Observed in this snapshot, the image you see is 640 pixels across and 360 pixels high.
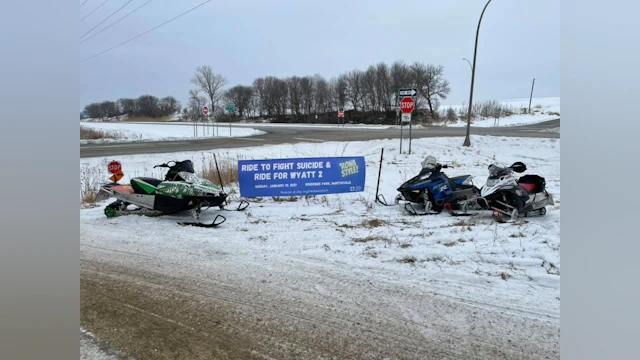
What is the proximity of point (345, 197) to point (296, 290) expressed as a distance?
5368 millimetres

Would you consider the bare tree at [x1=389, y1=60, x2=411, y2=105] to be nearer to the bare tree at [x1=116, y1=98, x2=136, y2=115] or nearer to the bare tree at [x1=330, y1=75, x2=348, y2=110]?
the bare tree at [x1=330, y1=75, x2=348, y2=110]

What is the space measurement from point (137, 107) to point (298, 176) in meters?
100

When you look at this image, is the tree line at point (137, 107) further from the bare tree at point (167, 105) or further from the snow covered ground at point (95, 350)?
the snow covered ground at point (95, 350)

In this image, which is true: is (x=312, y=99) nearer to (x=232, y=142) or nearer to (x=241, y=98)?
(x=241, y=98)

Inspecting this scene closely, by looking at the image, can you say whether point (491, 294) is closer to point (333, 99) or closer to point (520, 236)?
point (520, 236)

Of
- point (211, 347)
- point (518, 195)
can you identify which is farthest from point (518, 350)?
point (518, 195)

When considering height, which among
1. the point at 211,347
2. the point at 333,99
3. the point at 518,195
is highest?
the point at 333,99

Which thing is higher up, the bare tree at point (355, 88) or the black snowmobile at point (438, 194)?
the bare tree at point (355, 88)

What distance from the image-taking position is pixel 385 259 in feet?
15.2

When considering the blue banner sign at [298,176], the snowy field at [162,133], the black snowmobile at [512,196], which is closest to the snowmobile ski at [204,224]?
the blue banner sign at [298,176]

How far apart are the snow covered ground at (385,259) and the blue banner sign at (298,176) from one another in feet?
1.05

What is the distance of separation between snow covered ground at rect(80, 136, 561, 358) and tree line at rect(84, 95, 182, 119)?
299 ft

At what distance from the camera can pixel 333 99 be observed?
7675 centimetres

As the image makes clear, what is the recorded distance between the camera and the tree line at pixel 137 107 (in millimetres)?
90938
